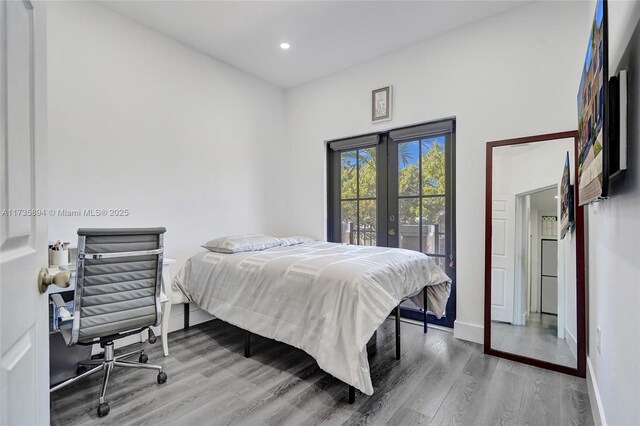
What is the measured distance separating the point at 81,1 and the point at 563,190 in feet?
13.5

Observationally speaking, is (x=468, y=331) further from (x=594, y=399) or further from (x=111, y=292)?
(x=111, y=292)

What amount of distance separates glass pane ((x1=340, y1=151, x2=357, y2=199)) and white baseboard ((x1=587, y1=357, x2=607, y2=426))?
261 cm

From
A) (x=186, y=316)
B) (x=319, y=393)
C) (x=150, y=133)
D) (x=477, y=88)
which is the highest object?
(x=477, y=88)

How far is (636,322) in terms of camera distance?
0.93 metres

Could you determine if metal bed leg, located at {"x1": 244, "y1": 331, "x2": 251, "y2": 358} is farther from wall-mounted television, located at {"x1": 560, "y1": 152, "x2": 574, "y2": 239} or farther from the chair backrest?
wall-mounted television, located at {"x1": 560, "y1": 152, "x2": 574, "y2": 239}

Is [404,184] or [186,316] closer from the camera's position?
[186,316]

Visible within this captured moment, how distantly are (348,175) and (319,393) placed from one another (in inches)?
101

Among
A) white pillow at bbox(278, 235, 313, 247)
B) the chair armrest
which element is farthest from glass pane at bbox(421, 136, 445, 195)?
the chair armrest

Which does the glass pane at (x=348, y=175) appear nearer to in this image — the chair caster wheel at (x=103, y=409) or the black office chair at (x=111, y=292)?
the black office chair at (x=111, y=292)

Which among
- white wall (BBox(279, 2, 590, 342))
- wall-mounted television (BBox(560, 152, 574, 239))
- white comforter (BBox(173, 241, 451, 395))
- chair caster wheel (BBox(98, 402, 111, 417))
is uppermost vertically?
white wall (BBox(279, 2, 590, 342))

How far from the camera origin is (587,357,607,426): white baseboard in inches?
60.3

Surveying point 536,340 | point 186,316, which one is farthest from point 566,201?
point 186,316

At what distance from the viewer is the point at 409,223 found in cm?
346

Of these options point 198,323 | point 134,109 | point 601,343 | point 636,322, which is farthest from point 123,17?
point 601,343
